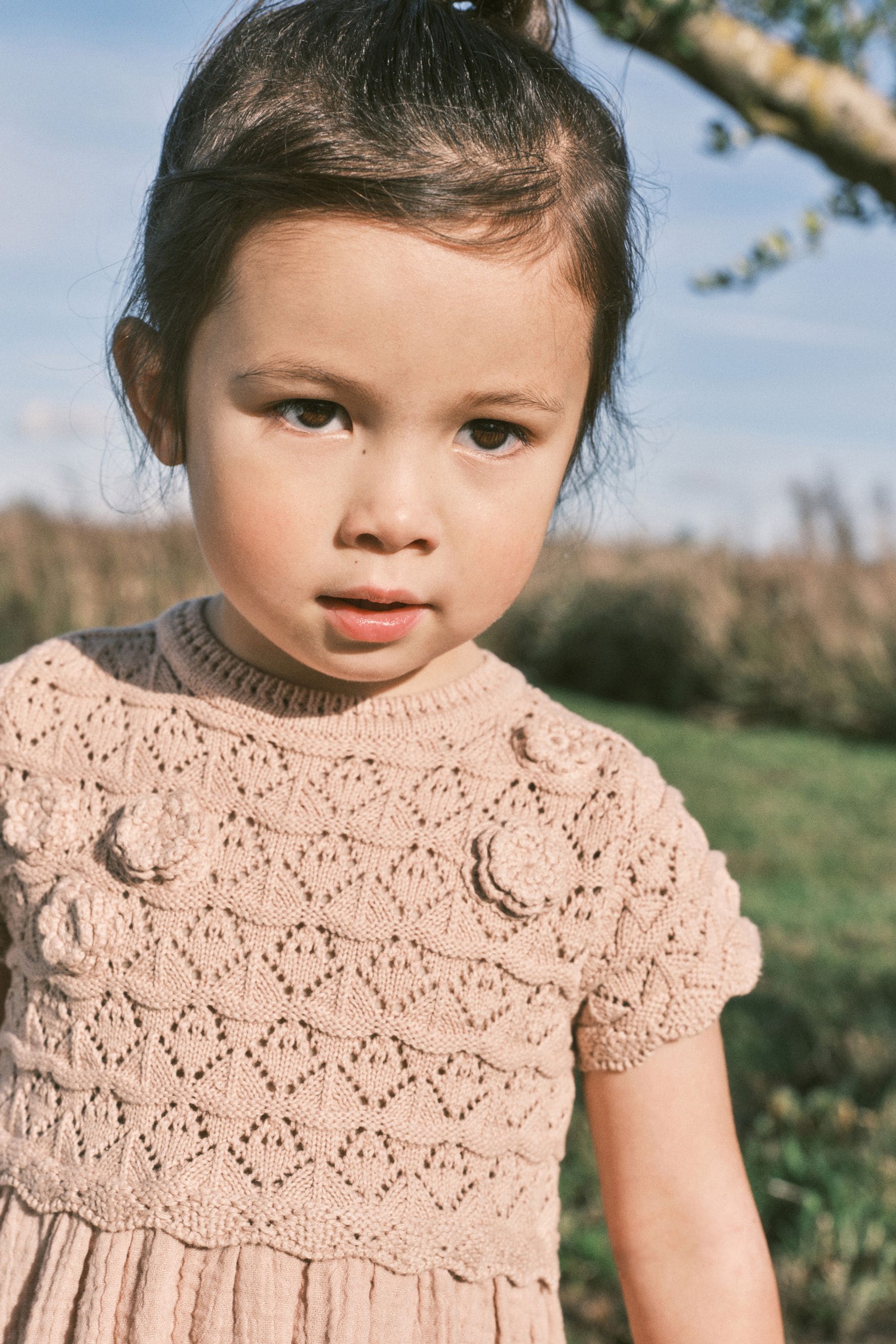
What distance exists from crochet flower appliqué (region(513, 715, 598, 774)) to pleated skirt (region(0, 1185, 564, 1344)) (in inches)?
22.3

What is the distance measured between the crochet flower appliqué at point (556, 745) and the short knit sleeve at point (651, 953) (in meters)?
0.06

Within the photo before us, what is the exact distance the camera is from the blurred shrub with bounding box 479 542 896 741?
32.3 ft

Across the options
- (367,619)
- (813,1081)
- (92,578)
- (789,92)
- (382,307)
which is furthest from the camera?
(92,578)

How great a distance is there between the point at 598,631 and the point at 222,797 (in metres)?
10.2

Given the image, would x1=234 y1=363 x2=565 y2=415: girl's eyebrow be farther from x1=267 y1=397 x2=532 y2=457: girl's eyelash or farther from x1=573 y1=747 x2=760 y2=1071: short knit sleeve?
x1=573 y1=747 x2=760 y2=1071: short knit sleeve

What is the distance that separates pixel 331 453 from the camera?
122 centimetres

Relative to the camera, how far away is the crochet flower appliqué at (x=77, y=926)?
136 cm

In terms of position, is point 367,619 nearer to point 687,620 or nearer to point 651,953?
point 651,953

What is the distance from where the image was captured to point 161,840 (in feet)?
4.50

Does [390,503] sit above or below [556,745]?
above

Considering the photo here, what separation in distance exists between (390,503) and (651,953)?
0.60 metres

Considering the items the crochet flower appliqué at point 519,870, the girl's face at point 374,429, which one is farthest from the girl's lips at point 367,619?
the crochet flower appliqué at point 519,870

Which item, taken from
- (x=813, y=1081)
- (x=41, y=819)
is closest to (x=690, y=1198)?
(x=41, y=819)

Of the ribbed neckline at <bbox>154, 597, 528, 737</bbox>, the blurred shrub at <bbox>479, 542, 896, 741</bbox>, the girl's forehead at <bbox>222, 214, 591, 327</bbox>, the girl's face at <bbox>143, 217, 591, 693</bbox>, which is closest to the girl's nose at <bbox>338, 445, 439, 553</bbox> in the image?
the girl's face at <bbox>143, 217, 591, 693</bbox>
